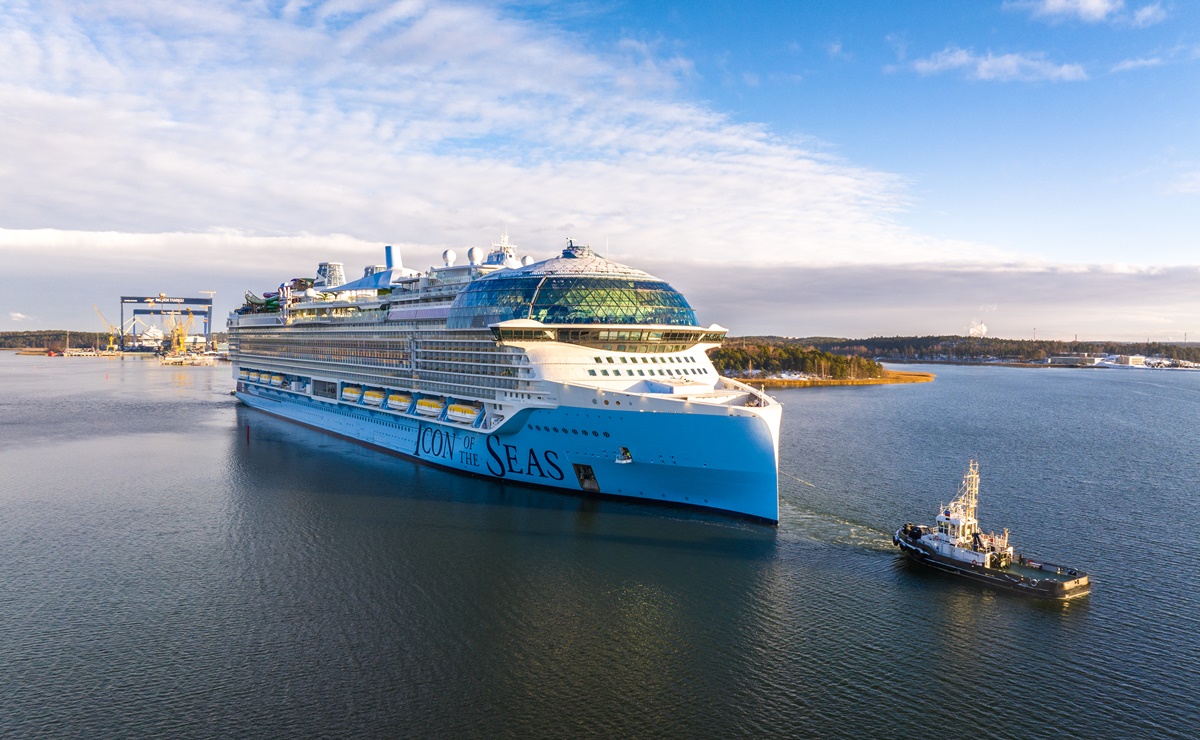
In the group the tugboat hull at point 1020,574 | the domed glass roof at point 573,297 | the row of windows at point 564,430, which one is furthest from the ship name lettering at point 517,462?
the tugboat hull at point 1020,574

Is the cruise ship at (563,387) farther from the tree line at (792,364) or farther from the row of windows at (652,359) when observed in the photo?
the tree line at (792,364)

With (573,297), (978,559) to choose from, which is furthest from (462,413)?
(978,559)

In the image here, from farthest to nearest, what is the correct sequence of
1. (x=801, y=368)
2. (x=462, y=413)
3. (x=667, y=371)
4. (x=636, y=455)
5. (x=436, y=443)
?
(x=801, y=368) → (x=436, y=443) → (x=462, y=413) → (x=667, y=371) → (x=636, y=455)

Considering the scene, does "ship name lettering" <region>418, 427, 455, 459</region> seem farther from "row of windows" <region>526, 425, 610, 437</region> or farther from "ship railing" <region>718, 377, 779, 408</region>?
"ship railing" <region>718, 377, 779, 408</region>

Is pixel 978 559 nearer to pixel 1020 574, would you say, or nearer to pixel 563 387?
pixel 1020 574

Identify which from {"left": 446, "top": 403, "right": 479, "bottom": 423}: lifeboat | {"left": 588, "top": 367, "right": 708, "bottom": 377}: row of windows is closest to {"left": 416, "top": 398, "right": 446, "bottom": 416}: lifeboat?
{"left": 446, "top": 403, "right": 479, "bottom": 423}: lifeboat

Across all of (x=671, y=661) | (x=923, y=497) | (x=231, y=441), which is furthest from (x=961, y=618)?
(x=231, y=441)
